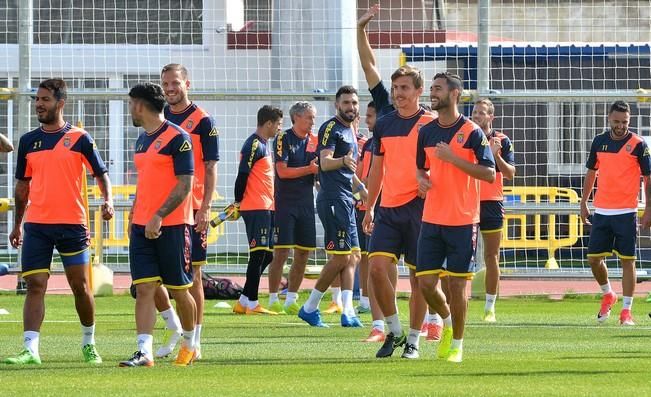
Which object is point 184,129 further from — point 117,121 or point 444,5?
point 444,5

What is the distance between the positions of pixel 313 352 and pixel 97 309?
5.88 m

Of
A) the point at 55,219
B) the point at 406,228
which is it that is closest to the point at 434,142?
the point at 406,228

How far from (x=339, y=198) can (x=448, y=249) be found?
432 cm

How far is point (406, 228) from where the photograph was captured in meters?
11.8

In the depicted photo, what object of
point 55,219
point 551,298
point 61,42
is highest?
point 61,42

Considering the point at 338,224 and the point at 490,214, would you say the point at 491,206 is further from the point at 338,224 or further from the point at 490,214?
the point at 338,224

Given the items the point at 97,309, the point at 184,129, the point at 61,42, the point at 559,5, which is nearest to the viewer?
the point at 184,129

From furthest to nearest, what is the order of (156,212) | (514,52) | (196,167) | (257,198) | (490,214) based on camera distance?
(514,52)
(257,198)
(490,214)
(196,167)
(156,212)

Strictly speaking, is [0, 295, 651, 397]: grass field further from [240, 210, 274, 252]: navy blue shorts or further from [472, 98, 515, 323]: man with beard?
[240, 210, 274, 252]: navy blue shorts

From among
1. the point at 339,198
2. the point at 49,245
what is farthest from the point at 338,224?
the point at 49,245

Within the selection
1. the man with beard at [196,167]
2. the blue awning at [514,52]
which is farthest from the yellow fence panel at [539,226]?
the man with beard at [196,167]

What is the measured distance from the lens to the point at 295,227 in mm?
16875

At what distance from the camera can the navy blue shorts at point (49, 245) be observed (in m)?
11.2

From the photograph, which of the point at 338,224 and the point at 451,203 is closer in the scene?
the point at 451,203
